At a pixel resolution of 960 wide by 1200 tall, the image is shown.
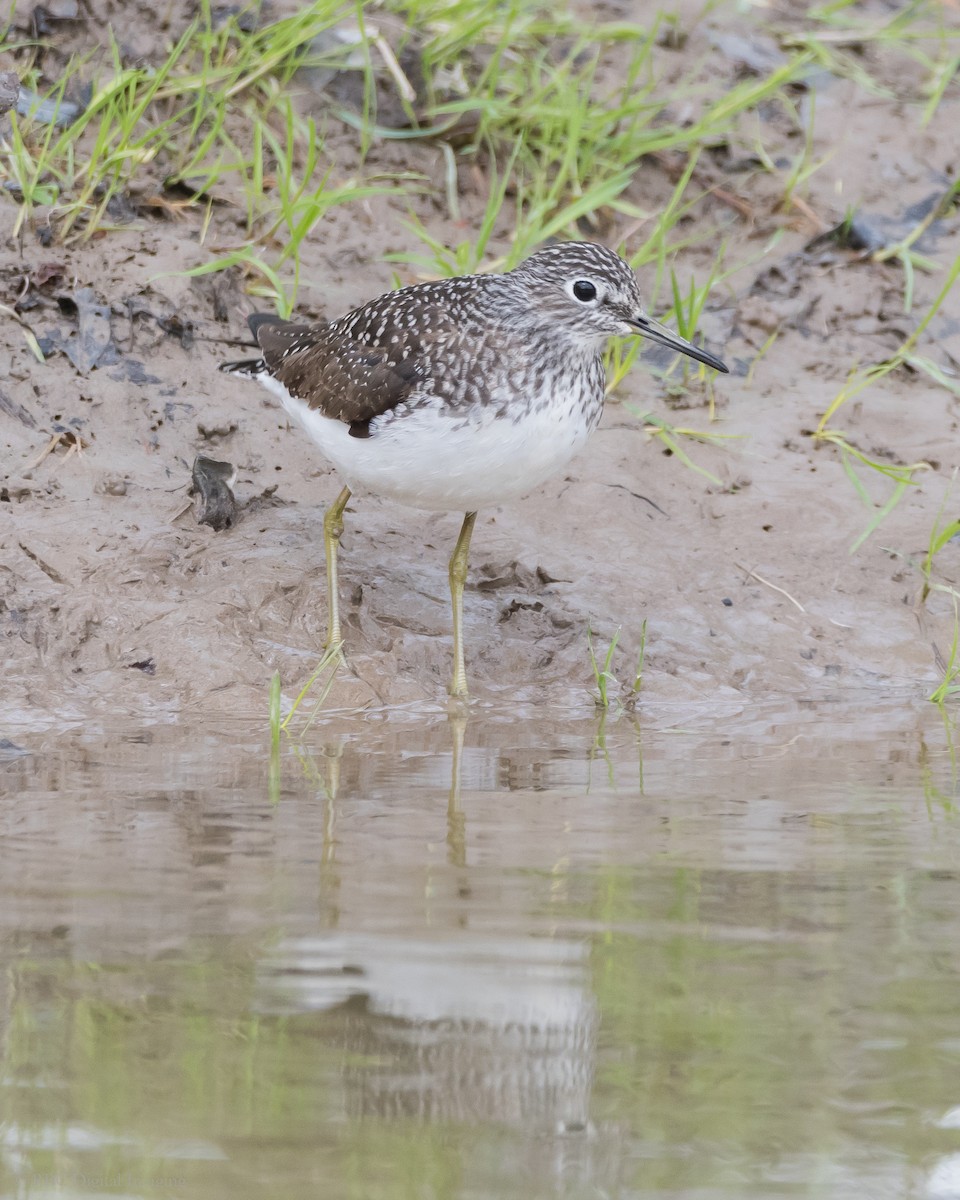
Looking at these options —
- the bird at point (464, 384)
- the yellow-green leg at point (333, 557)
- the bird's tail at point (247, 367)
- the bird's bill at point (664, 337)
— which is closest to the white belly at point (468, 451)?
the bird at point (464, 384)

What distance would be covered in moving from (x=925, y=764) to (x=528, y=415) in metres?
1.69

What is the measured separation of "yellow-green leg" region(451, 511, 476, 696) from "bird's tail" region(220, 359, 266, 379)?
1.11m

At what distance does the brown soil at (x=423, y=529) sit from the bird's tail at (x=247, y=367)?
237 mm

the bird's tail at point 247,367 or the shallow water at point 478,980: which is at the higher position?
the bird's tail at point 247,367

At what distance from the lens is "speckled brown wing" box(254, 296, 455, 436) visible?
5422 millimetres

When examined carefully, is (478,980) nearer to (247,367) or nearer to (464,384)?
(464,384)

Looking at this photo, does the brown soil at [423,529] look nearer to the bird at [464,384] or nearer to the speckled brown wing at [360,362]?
the bird at [464,384]

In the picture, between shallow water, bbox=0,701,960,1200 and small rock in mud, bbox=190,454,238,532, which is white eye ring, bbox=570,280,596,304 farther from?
shallow water, bbox=0,701,960,1200

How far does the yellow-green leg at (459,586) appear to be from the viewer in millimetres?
5750

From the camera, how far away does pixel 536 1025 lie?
9.28 ft

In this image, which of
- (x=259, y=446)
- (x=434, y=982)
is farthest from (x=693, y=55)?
(x=434, y=982)

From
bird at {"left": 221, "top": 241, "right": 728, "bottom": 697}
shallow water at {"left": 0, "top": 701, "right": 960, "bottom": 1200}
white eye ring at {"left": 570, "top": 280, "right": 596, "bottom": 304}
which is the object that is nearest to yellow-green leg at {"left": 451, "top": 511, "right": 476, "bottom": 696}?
bird at {"left": 221, "top": 241, "right": 728, "bottom": 697}

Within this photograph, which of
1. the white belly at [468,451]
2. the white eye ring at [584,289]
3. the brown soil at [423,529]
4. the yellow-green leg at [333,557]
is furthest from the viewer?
the yellow-green leg at [333,557]

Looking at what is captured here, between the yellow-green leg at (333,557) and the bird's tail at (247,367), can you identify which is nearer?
the yellow-green leg at (333,557)
